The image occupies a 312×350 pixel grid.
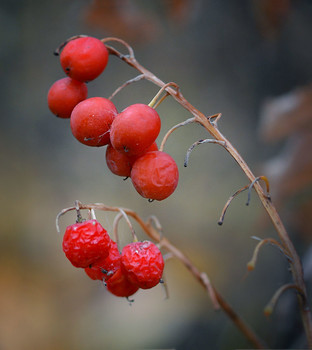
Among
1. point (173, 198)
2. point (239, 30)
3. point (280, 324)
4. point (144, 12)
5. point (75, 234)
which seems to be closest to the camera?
point (75, 234)

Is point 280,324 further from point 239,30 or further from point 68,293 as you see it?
point 239,30

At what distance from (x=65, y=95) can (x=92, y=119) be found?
115mm

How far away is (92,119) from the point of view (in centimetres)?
69

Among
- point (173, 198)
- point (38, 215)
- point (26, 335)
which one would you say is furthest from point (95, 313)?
point (173, 198)

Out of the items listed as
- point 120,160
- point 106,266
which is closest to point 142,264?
point 106,266

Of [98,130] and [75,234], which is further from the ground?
[98,130]

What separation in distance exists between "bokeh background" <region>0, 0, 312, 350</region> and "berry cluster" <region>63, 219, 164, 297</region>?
0.94 m

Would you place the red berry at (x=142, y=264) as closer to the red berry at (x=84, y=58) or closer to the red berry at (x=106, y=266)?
the red berry at (x=106, y=266)

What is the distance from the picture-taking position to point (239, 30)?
1772 millimetres

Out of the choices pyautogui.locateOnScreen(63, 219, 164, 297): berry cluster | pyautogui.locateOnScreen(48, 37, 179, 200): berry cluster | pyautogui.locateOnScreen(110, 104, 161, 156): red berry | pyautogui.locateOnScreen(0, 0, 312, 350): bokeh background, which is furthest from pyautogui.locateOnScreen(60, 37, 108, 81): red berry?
pyautogui.locateOnScreen(0, 0, 312, 350): bokeh background

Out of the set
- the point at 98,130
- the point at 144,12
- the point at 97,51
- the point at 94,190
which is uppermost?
the point at 144,12

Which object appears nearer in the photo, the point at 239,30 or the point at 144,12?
the point at 144,12

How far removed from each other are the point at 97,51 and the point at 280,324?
1090mm

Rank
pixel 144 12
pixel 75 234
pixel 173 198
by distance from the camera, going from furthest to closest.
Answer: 1. pixel 173 198
2. pixel 144 12
3. pixel 75 234
